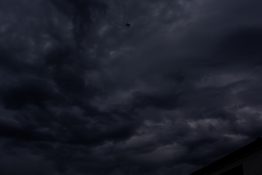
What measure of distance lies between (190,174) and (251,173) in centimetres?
826

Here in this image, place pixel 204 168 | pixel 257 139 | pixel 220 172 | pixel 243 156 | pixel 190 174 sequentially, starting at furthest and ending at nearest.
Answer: pixel 190 174 < pixel 204 168 < pixel 220 172 < pixel 243 156 < pixel 257 139

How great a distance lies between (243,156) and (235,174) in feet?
5.85

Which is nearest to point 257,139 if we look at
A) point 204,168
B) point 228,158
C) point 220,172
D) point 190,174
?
point 228,158

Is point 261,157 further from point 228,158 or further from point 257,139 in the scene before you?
point 228,158

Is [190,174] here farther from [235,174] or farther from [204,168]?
[235,174]

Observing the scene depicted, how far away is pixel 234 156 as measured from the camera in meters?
24.2

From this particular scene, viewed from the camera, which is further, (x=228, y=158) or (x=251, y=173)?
(x=228, y=158)

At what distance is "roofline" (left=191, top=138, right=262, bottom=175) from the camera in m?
22.4

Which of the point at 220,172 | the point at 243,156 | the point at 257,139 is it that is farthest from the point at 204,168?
the point at 257,139

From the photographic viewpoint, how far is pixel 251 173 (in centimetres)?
2270

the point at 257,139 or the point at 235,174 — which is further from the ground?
the point at 257,139

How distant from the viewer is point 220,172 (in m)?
25.9

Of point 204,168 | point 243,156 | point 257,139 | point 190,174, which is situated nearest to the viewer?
point 257,139

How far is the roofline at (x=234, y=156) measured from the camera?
22445mm
